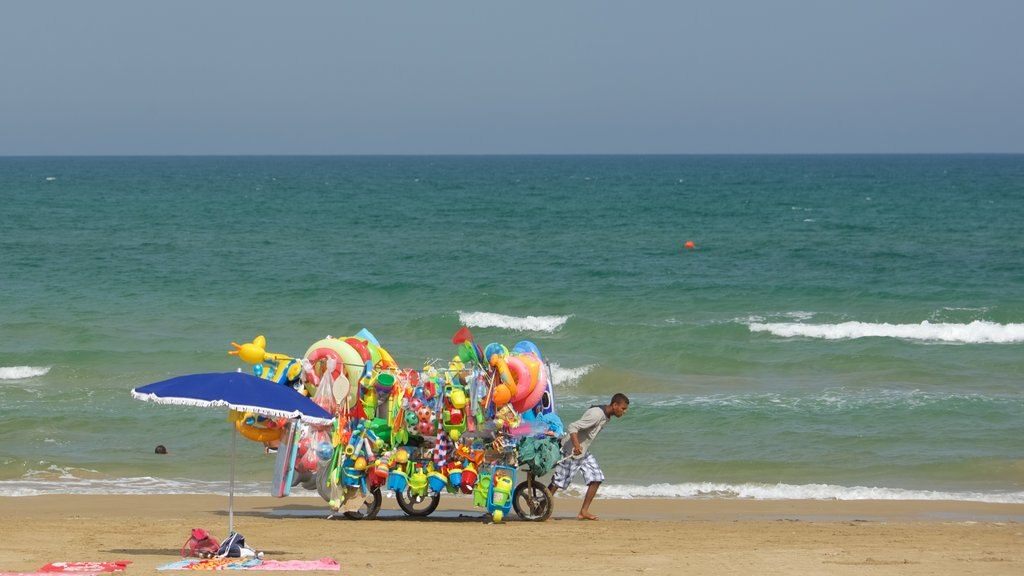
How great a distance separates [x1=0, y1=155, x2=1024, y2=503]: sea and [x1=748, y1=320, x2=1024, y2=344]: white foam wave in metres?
0.07

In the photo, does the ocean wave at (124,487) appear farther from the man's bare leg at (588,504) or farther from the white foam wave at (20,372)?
the white foam wave at (20,372)

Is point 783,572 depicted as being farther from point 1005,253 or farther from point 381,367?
point 1005,253

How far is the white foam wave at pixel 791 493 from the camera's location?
1414 centimetres

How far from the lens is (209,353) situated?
22.4 metres

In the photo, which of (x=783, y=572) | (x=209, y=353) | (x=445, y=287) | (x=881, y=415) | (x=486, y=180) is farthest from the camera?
(x=486, y=180)

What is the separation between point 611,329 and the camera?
25219mm

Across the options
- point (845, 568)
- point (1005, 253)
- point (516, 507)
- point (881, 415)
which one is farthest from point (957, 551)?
point (1005, 253)

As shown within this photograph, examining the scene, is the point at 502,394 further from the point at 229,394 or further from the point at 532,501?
the point at 229,394

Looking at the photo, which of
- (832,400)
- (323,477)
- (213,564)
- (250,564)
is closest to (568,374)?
(832,400)

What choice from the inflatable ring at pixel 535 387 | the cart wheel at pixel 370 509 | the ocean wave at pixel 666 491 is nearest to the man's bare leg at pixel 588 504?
the inflatable ring at pixel 535 387

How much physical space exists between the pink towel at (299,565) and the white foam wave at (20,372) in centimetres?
1275

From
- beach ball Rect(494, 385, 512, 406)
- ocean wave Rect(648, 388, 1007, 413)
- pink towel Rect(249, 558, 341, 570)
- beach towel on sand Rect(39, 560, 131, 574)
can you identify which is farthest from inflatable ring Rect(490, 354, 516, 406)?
ocean wave Rect(648, 388, 1007, 413)

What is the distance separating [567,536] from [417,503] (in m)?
2.08

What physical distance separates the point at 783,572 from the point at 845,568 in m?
0.53
